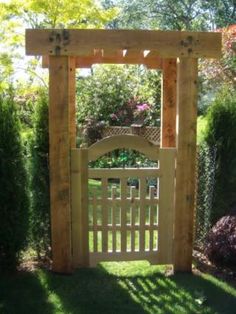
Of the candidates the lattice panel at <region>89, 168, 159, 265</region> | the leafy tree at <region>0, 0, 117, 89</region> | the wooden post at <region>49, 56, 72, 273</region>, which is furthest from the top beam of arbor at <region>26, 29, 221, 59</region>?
the leafy tree at <region>0, 0, 117, 89</region>

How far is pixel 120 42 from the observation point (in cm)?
Result: 454

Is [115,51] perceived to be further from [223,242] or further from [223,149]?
[223,242]

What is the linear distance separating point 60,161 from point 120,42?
1.31 m

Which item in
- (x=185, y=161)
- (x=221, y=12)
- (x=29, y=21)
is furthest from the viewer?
(x=221, y=12)

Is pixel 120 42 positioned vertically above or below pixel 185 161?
above

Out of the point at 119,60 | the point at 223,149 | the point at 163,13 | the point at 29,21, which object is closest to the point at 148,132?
the point at 29,21

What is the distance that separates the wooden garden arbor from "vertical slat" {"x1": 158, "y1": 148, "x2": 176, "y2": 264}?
0.36 ft

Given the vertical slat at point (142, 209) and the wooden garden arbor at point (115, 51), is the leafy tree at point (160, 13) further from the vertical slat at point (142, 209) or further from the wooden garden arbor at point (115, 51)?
the vertical slat at point (142, 209)

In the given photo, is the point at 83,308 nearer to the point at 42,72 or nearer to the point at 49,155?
the point at 49,155

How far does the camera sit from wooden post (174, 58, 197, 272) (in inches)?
183

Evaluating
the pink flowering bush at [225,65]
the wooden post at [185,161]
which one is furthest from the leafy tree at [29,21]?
the wooden post at [185,161]

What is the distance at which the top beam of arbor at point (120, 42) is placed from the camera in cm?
447

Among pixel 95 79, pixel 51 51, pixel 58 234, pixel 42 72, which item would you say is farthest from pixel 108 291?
pixel 95 79

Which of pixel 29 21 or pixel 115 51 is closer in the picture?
pixel 115 51
